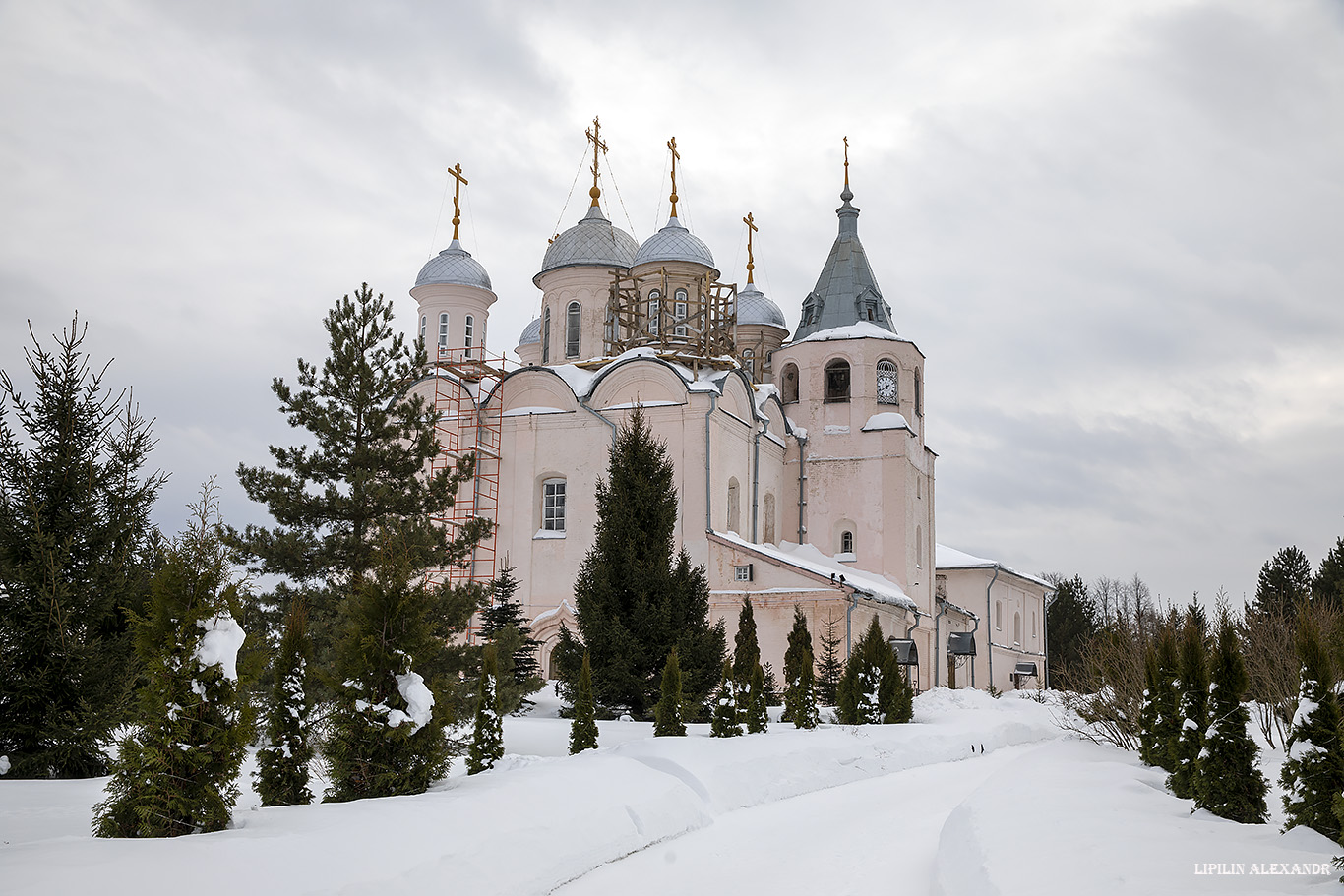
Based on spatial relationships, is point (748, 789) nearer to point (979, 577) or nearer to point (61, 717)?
point (61, 717)

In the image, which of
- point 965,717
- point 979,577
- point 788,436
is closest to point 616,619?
point 965,717

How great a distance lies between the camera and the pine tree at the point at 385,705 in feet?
27.6

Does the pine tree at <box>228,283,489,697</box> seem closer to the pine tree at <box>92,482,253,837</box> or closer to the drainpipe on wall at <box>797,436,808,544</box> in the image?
the pine tree at <box>92,482,253,837</box>

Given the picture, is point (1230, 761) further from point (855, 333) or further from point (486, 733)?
point (855, 333)

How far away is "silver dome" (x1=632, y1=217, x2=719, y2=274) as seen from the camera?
3173 centimetres

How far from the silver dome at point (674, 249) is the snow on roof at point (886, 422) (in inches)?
235

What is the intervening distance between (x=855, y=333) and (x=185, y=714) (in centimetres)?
2618

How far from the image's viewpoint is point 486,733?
36.3 feet

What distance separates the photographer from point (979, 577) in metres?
38.4

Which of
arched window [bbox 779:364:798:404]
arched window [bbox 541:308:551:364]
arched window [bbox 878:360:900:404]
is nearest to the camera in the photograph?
arched window [bbox 878:360:900:404]

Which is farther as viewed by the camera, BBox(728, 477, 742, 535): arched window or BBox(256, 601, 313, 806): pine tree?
BBox(728, 477, 742, 535): arched window

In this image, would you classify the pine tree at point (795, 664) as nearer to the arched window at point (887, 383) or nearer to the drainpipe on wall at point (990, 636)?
the arched window at point (887, 383)

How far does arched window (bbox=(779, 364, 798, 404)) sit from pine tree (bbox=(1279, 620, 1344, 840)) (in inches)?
978

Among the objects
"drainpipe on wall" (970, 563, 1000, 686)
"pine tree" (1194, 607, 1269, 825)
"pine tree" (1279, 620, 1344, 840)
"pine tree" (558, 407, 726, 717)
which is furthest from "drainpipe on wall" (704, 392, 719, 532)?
"pine tree" (1279, 620, 1344, 840)
